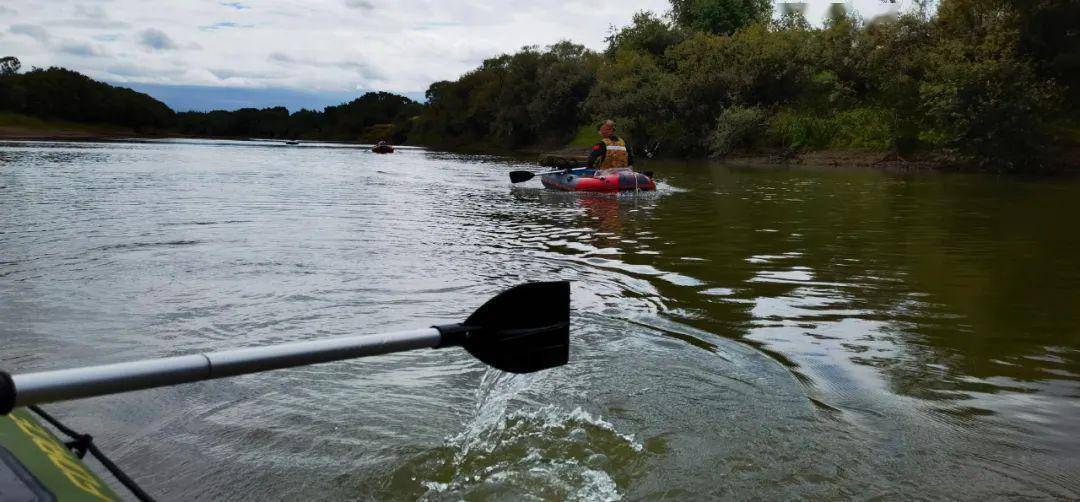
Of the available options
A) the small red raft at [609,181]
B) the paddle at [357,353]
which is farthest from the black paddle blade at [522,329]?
the small red raft at [609,181]

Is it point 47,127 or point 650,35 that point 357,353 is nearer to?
point 650,35

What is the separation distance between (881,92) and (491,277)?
36.6 metres

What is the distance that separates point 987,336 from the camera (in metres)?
5.90

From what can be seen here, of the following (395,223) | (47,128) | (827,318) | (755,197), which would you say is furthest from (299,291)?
(47,128)

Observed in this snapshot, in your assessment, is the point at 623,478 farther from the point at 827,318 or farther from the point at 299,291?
the point at 299,291

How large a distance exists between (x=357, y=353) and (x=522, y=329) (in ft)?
3.09

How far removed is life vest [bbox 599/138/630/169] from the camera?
1862 cm

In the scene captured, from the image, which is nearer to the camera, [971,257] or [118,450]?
[118,450]

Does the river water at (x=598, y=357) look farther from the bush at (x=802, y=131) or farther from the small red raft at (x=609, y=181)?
the bush at (x=802, y=131)

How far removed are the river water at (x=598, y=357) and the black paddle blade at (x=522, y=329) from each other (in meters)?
0.55

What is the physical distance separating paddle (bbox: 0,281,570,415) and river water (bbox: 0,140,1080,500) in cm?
61

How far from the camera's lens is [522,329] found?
359 cm

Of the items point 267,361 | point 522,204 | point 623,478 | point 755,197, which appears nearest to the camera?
point 267,361

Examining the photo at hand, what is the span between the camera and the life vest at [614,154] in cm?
1862
